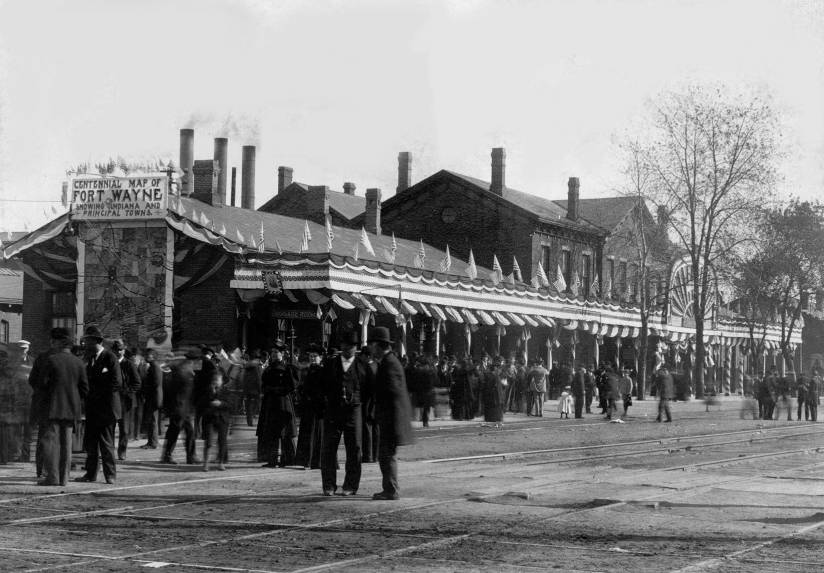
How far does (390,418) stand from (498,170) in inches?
1959

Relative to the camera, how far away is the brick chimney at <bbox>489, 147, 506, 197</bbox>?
61.5 metres

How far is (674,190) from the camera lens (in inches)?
2140

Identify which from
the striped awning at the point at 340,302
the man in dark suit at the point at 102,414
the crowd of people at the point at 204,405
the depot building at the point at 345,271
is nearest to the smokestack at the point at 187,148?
the depot building at the point at 345,271

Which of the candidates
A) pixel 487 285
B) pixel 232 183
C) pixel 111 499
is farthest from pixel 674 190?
pixel 111 499

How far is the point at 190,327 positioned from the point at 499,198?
24274 mm

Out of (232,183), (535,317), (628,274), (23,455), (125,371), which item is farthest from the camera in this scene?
(232,183)

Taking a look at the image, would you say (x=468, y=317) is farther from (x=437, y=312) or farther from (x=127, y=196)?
(x=127, y=196)

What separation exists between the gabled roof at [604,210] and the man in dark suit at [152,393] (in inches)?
1776

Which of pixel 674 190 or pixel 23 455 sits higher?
pixel 674 190

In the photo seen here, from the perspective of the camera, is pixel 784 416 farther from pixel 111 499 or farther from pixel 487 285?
pixel 111 499

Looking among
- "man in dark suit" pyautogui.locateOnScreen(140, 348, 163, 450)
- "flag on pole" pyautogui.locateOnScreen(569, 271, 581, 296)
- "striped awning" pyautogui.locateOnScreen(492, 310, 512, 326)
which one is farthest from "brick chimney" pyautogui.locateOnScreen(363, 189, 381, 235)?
"man in dark suit" pyautogui.locateOnScreen(140, 348, 163, 450)

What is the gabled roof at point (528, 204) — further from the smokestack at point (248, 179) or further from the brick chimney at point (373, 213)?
the smokestack at point (248, 179)

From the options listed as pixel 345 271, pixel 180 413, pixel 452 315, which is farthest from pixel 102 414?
pixel 452 315

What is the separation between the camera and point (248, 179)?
248ft
